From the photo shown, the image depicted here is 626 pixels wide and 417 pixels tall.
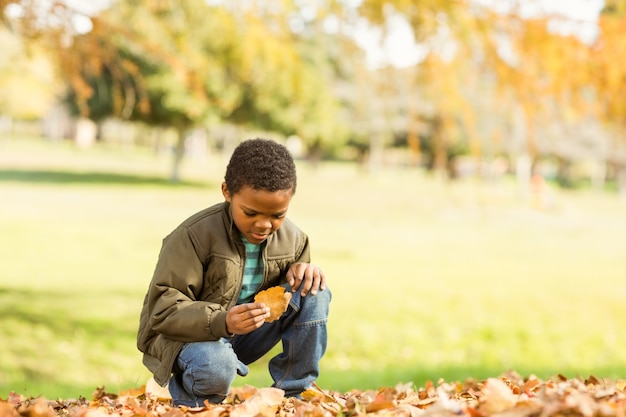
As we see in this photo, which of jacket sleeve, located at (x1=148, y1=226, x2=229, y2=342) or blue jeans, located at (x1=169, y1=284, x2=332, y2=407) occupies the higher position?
jacket sleeve, located at (x1=148, y1=226, x2=229, y2=342)

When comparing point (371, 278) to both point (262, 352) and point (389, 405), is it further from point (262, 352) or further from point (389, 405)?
point (389, 405)

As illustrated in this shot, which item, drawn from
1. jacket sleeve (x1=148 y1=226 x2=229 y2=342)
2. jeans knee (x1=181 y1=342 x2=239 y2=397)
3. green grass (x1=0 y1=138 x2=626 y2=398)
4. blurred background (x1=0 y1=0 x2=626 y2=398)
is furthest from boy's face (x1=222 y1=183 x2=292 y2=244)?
blurred background (x1=0 y1=0 x2=626 y2=398)

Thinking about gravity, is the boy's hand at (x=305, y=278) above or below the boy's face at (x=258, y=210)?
below

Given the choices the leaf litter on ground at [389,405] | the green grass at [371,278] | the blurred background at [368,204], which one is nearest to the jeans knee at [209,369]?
the leaf litter on ground at [389,405]

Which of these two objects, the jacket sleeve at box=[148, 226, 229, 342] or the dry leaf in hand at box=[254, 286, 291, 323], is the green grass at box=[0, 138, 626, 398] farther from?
the dry leaf in hand at box=[254, 286, 291, 323]

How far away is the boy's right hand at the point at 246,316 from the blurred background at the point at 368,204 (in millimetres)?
2223

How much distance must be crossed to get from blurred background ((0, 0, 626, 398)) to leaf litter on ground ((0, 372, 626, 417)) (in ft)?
6.21

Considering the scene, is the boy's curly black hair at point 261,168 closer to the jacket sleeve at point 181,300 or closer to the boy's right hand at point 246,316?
the jacket sleeve at point 181,300

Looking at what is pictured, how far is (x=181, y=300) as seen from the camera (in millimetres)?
2908

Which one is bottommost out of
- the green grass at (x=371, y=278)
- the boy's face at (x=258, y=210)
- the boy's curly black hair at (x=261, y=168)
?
the green grass at (x=371, y=278)

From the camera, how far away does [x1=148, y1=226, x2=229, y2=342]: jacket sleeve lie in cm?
284

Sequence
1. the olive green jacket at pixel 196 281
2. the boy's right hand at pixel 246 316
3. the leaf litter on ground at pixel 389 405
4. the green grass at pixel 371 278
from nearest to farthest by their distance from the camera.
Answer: the leaf litter on ground at pixel 389 405
the boy's right hand at pixel 246 316
the olive green jacket at pixel 196 281
the green grass at pixel 371 278

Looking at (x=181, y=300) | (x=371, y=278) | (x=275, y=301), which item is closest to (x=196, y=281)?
(x=181, y=300)

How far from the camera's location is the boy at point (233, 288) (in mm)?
2891
